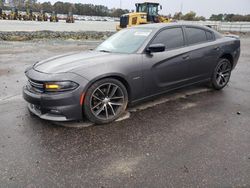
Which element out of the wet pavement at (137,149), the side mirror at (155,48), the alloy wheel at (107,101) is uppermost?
the side mirror at (155,48)

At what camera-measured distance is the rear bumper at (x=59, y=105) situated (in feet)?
11.8

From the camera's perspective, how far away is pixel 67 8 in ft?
355

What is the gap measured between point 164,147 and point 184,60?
2169mm

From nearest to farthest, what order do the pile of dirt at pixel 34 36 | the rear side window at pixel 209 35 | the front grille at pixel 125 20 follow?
the rear side window at pixel 209 35
the pile of dirt at pixel 34 36
the front grille at pixel 125 20

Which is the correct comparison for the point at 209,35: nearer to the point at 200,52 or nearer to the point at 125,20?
the point at 200,52

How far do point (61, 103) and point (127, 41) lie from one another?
1.90 meters

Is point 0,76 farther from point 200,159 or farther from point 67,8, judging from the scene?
point 67,8

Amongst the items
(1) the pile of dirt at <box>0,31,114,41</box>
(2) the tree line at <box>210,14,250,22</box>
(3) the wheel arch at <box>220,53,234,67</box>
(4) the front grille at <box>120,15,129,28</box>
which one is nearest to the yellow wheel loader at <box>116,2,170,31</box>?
(4) the front grille at <box>120,15,129,28</box>

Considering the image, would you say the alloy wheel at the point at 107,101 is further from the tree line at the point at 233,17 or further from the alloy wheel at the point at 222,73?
the tree line at the point at 233,17

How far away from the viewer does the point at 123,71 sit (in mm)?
4035

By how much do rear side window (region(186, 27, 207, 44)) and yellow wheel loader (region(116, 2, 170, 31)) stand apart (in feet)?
52.2

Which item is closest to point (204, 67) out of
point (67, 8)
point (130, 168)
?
point (130, 168)

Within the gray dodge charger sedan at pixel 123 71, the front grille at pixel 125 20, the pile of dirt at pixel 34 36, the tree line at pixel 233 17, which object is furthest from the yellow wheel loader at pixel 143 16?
the tree line at pixel 233 17

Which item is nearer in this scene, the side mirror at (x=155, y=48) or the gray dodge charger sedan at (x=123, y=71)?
the gray dodge charger sedan at (x=123, y=71)
